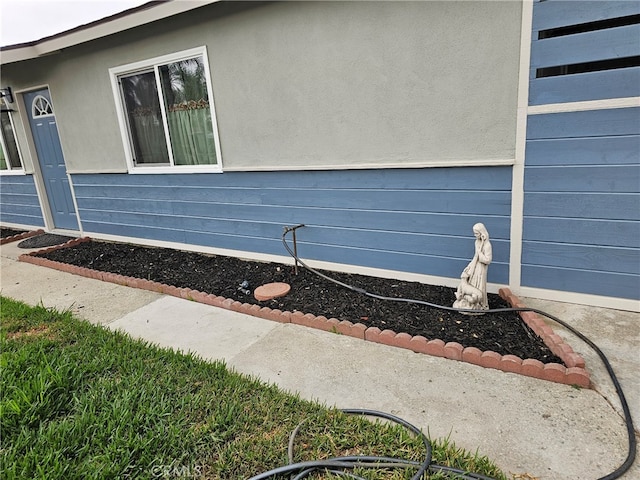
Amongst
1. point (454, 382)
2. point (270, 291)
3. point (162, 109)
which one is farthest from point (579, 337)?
point (162, 109)

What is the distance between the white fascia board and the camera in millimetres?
4062

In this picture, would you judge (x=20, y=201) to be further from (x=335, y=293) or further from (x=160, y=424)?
(x=160, y=424)

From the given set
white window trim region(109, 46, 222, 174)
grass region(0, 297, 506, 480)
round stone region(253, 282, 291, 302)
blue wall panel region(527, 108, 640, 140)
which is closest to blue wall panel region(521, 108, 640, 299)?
blue wall panel region(527, 108, 640, 140)

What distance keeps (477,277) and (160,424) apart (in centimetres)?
226

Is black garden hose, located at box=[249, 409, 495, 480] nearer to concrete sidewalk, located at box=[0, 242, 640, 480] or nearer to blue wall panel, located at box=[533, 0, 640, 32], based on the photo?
concrete sidewalk, located at box=[0, 242, 640, 480]

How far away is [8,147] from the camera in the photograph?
7.24 meters

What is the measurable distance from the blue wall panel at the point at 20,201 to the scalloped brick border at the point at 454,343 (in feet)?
16.5

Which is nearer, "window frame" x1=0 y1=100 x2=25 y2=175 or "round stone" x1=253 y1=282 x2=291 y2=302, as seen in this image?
"round stone" x1=253 y1=282 x2=291 y2=302

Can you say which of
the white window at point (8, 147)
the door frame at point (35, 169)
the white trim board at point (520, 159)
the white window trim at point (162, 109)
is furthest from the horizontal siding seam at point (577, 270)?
the white window at point (8, 147)

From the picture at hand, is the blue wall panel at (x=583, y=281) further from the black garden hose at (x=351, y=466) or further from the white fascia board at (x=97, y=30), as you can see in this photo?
the white fascia board at (x=97, y=30)

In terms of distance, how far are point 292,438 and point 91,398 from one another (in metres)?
1.23

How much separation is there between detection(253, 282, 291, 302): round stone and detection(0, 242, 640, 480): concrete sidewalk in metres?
0.34

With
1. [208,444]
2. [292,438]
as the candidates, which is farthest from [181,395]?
[292,438]

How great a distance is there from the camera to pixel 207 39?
4.27 metres
